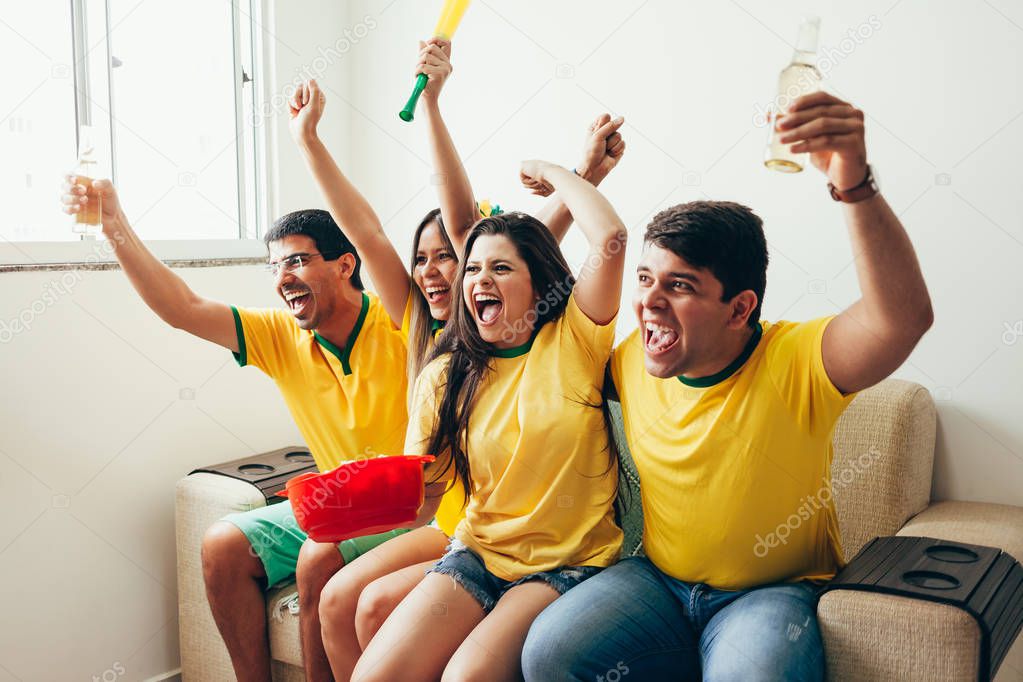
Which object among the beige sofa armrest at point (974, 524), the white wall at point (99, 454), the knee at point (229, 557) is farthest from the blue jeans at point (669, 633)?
the white wall at point (99, 454)

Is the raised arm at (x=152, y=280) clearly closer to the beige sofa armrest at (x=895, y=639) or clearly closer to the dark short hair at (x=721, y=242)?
the dark short hair at (x=721, y=242)

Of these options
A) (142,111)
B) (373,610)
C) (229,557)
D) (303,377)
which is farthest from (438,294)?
(142,111)

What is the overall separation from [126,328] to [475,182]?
40.8 inches

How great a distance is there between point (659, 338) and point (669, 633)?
463 millimetres

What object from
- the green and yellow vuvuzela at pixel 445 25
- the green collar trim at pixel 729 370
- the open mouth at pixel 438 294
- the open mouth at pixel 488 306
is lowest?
the green collar trim at pixel 729 370

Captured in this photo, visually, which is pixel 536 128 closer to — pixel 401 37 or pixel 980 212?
pixel 401 37

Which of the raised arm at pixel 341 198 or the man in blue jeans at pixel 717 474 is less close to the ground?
the raised arm at pixel 341 198

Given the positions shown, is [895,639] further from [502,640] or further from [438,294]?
[438,294]

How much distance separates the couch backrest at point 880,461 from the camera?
1832mm

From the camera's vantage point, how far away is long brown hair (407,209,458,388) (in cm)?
191

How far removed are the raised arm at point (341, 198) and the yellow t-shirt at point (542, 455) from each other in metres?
0.34

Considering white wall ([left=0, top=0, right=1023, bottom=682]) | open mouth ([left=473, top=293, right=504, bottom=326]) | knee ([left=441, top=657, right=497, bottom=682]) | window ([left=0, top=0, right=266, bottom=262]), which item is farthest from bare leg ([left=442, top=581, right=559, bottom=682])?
window ([left=0, top=0, right=266, bottom=262])

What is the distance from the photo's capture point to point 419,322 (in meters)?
1.94

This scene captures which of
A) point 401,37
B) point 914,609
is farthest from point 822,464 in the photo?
point 401,37
